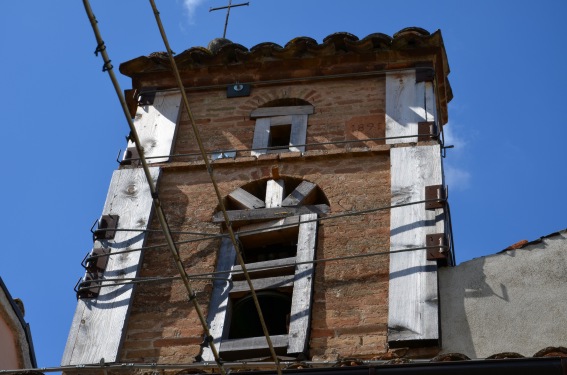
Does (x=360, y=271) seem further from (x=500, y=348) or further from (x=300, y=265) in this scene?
(x=500, y=348)

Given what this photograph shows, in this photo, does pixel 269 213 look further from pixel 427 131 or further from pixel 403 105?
pixel 403 105

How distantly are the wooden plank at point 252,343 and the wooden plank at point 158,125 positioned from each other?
3055 millimetres

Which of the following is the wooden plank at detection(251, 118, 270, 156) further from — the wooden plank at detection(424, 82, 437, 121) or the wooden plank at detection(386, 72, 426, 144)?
the wooden plank at detection(424, 82, 437, 121)

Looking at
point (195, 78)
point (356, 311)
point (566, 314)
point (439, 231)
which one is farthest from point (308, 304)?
point (195, 78)

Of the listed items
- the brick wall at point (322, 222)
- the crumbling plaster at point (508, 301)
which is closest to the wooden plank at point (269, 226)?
the brick wall at point (322, 222)

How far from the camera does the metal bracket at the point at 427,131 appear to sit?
12430 millimetres

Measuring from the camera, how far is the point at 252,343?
10.4m

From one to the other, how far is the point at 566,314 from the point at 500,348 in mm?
554

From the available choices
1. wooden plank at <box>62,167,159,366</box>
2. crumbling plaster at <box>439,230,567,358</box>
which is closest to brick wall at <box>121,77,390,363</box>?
wooden plank at <box>62,167,159,366</box>

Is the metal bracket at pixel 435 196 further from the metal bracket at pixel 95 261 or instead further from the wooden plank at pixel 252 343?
the metal bracket at pixel 95 261

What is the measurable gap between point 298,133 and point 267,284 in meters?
2.48

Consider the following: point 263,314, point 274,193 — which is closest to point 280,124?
point 274,193

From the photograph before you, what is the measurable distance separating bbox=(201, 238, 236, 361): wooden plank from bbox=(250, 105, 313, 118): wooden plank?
2.26 metres

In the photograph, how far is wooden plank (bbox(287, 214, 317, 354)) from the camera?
1027 cm
